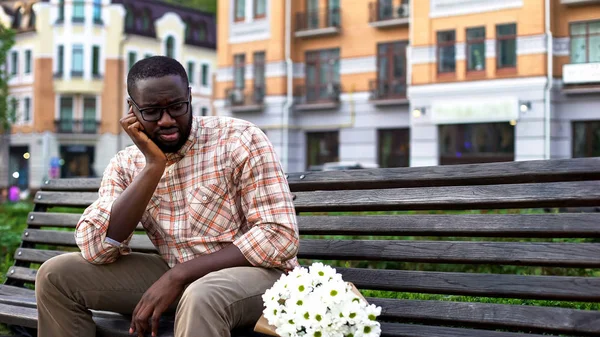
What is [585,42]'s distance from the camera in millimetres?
25250

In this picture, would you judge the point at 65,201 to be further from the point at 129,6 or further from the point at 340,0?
the point at 129,6

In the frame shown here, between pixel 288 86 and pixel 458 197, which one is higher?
pixel 288 86

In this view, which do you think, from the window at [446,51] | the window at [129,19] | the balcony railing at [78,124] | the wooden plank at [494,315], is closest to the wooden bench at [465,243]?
the wooden plank at [494,315]

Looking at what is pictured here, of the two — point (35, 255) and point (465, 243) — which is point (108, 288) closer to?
point (465, 243)

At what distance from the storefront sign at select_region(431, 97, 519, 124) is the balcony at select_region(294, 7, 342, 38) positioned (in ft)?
19.8

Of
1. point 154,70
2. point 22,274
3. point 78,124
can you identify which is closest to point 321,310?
point 154,70

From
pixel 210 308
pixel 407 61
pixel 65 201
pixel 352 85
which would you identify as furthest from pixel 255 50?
pixel 210 308

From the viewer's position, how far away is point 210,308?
271 cm

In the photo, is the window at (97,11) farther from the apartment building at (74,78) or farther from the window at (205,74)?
the window at (205,74)

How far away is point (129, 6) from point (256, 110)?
17728mm

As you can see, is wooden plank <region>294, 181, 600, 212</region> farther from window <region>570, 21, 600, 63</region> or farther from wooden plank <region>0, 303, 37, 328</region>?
window <region>570, 21, 600, 63</region>

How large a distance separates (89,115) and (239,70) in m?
16.5

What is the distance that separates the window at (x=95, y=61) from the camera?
4631 cm

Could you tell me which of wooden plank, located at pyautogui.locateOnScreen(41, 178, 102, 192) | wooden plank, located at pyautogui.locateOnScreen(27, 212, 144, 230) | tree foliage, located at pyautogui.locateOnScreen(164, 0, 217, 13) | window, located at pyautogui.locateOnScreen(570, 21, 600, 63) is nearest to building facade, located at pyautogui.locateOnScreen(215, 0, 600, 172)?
window, located at pyautogui.locateOnScreen(570, 21, 600, 63)
